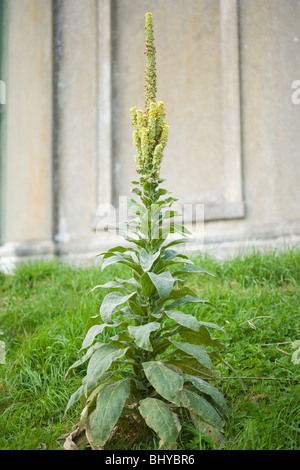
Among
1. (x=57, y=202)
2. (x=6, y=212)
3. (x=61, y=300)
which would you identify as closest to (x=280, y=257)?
(x=61, y=300)

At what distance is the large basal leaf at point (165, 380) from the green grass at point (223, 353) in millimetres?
306

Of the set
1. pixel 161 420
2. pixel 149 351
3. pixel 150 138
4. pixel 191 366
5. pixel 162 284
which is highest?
pixel 150 138

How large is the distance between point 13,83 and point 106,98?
148 centimetres

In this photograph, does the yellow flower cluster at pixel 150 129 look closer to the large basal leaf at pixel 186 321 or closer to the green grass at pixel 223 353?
the large basal leaf at pixel 186 321

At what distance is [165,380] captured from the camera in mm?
2305

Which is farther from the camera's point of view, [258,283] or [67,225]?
[67,225]

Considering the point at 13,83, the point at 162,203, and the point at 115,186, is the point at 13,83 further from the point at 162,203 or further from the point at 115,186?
the point at 162,203

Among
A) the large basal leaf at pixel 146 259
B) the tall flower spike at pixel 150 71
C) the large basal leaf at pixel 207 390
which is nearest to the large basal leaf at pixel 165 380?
the large basal leaf at pixel 207 390

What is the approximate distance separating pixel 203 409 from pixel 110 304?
680mm

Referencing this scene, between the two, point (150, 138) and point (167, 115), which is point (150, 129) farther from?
point (167, 115)

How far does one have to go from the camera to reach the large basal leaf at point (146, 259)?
7.84 feet

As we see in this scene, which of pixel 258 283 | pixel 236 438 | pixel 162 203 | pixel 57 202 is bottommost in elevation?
pixel 236 438

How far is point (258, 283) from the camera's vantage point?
173 inches
